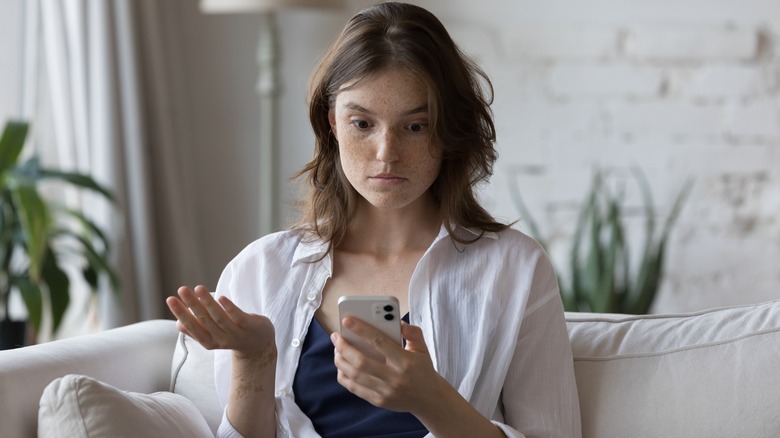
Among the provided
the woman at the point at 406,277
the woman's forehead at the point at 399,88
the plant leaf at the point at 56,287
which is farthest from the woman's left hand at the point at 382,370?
the plant leaf at the point at 56,287

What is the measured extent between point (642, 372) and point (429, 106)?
0.49 metres

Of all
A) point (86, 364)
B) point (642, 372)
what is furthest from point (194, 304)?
point (642, 372)

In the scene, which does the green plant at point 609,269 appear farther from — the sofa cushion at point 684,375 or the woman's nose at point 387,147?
the woman's nose at point 387,147

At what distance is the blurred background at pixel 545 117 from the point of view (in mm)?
2975

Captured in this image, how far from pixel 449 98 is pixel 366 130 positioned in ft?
0.39

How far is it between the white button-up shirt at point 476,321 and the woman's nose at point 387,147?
0.59ft

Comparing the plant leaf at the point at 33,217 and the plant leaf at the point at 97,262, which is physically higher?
the plant leaf at the point at 33,217

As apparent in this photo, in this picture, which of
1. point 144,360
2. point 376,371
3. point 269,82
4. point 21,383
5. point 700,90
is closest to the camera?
point 376,371

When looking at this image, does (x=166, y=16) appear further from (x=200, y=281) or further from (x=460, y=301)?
(x=460, y=301)

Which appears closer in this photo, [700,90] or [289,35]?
[700,90]

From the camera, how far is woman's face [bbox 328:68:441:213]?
1.41 m

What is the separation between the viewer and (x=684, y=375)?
148 centimetres

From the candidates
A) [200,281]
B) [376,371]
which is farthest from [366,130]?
[200,281]

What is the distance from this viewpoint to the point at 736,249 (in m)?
3.00
